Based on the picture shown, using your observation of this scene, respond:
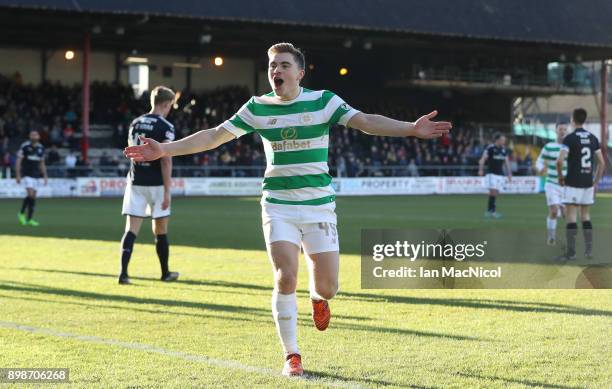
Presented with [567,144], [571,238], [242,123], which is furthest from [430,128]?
[571,238]

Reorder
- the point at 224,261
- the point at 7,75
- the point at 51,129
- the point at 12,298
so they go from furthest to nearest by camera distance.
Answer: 1. the point at 7,75
2. the point at 51,129
3. the point at 224,261
4. the point at 12,298

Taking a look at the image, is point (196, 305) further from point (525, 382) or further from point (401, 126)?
point (525, 382)

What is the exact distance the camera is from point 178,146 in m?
6.65

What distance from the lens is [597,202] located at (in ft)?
108

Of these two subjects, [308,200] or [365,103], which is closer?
[308,200]

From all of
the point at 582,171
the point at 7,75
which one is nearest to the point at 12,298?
the point at 582,171

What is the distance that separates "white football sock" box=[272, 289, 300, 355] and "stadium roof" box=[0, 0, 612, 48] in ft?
93.4

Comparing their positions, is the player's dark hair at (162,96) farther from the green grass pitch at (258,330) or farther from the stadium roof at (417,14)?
the stadium roof at (417,14)

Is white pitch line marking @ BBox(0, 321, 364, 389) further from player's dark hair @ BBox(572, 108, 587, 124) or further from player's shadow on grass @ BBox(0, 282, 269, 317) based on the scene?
player's dark hair @ BBox(572, 108, 587, 124)

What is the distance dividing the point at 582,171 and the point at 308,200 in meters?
8.48

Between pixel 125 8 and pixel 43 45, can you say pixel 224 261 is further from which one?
pixel 43 45

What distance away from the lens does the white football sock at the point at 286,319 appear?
6648 mm

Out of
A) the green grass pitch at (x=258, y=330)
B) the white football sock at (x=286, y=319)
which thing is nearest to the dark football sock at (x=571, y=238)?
the green grass pitch at (x=258, y=330)

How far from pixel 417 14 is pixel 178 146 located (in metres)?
36.2
